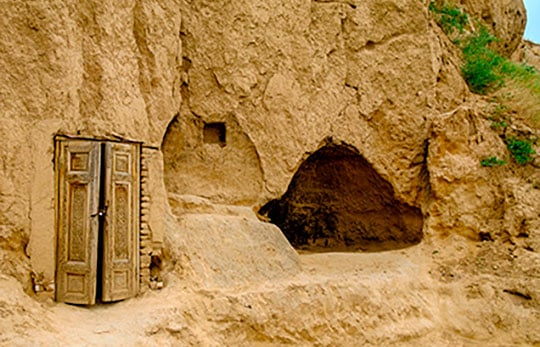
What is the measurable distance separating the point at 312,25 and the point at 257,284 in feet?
12.1

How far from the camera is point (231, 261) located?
20.0 feet

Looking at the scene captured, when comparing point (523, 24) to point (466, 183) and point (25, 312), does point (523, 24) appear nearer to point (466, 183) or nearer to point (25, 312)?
point (466, 183)

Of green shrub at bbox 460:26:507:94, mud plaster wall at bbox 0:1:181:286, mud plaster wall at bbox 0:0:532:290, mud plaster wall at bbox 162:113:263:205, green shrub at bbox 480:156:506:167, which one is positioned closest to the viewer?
mud plaster wall at bbox 0:1:181:286

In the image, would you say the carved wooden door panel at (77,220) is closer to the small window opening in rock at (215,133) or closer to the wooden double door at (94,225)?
the wooden double door at (94,225)

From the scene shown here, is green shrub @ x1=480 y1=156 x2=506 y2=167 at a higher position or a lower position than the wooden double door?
higher

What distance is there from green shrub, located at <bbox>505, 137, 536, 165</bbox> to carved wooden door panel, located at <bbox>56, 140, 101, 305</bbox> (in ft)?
17.8

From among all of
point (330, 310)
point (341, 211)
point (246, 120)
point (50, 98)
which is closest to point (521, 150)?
point (341, 211)

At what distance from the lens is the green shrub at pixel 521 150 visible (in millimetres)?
7758

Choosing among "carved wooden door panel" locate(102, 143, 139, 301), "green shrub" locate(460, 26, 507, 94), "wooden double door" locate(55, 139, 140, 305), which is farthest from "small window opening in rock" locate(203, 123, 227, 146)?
"green shrub" locate(460, 26, 507, 94)

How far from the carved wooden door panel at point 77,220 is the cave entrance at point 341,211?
3647 millimetres

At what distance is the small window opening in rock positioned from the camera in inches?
287

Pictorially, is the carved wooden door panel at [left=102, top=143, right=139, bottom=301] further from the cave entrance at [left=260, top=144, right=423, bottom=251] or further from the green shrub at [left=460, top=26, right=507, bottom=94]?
the green shrub at [left=460, top=26, right=507, bottom=94]

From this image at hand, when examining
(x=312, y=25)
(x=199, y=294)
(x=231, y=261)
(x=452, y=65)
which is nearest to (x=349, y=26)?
(x=312, y=25)

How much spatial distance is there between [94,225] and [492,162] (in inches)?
204
